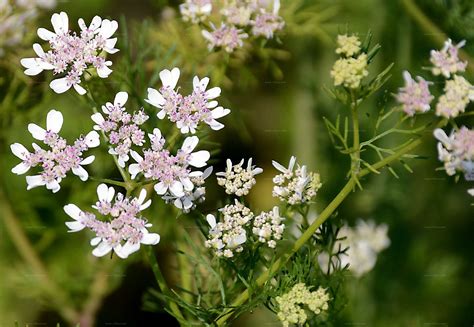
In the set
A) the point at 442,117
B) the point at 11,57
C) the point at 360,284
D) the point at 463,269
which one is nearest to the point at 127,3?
the point at 11,57

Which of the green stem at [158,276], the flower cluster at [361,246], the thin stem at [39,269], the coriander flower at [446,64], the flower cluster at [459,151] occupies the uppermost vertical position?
the coriander flower at [446,64]

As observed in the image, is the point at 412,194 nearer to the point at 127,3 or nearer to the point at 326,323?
the point at 326,323

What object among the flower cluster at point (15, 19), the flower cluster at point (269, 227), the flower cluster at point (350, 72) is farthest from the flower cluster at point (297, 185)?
the flower cluster at point (15, 19)

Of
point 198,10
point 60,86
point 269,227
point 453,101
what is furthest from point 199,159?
point 198,10

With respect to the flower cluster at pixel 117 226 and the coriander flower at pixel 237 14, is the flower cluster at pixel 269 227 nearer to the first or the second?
the flower cluster at pixel 117 226

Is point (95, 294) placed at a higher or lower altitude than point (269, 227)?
lower

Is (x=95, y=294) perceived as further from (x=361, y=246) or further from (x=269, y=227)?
(x=269, y=227)
